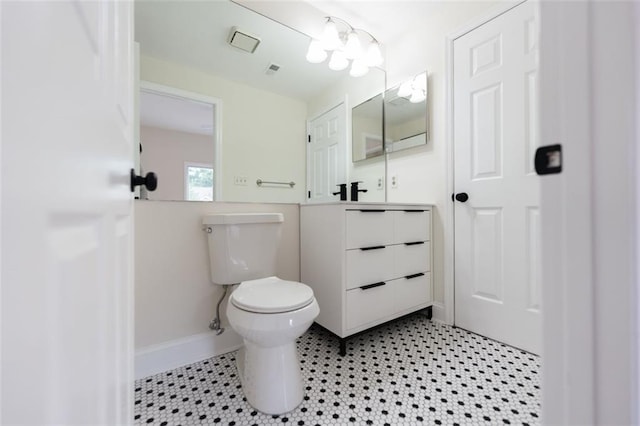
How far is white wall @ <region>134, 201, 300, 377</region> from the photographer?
4.45ft

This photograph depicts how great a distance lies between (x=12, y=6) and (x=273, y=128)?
69.3 inches

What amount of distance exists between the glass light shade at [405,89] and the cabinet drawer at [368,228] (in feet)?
3.43

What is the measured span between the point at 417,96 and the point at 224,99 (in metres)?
1.38

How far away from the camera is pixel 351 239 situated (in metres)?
1.51

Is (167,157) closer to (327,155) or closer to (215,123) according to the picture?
(215,123)

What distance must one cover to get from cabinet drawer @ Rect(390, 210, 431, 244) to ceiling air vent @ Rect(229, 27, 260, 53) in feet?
4.58

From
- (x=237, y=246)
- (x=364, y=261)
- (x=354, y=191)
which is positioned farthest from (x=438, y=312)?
(x=237, y=246)

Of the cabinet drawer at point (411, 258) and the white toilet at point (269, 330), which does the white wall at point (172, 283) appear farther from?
the cabinet drawer at point (411, 258)

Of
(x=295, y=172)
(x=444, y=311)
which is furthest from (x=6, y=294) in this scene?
(x=444, y=311)

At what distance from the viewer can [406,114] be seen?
212 cm

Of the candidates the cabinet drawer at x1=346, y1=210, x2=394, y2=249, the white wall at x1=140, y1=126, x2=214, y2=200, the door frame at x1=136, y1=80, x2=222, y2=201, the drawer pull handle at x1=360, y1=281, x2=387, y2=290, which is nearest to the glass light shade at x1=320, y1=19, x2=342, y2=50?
the door frame at x1=136, y1=80, x2=222, y2=201

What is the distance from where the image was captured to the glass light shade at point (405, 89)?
6.90ft

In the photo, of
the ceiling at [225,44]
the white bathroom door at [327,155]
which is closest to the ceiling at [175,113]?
the ceiling at [225,44]

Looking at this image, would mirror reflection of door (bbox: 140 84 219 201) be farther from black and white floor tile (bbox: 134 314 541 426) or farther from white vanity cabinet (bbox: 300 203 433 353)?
black and white floor tile (bbox: 134 314 541 426)
